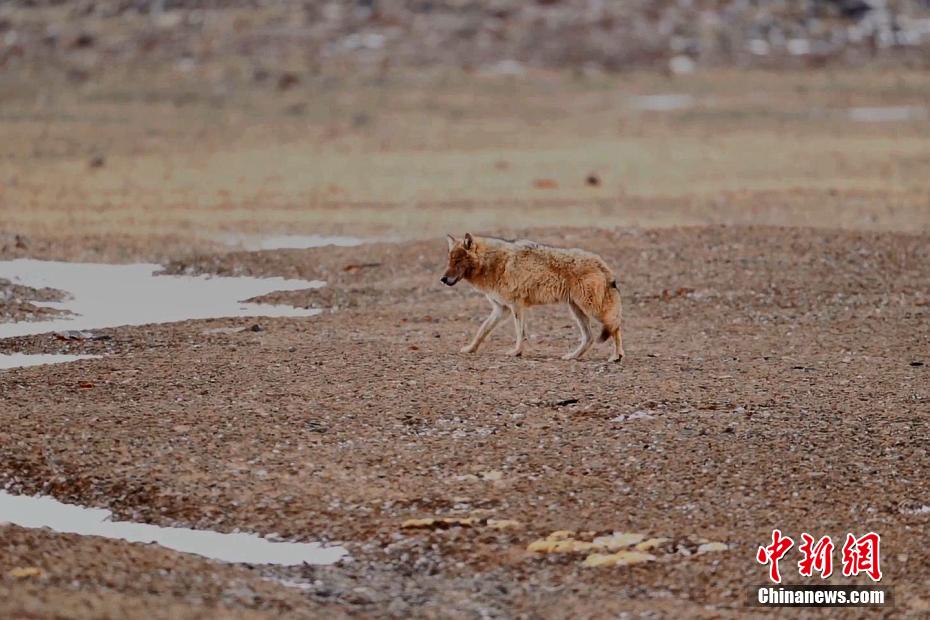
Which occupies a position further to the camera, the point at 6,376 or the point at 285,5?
the point at 285,5

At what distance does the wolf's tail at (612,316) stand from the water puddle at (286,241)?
8.42m

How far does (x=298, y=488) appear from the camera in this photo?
916 centimetres

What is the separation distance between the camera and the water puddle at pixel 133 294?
15469 millimetres

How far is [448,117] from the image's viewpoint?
164 ft

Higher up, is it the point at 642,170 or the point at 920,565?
the point at 920,565

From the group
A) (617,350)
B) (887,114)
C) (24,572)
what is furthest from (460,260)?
(887,114)

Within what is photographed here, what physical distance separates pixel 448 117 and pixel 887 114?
1409 centimetres

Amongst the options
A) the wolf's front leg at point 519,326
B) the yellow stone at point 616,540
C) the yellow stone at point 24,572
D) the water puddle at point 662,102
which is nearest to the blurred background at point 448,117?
the water puddle at point 662,102

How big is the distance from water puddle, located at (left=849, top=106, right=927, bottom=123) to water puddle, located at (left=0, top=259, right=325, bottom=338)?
34.8 meters

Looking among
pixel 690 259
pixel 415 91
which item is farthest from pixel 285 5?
pixel 690 259

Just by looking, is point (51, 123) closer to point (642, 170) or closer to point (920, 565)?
point (642, 170)

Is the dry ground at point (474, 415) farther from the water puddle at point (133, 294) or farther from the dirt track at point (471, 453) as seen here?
the water puddle at point (133, 294)

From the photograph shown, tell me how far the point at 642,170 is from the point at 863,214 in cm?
907

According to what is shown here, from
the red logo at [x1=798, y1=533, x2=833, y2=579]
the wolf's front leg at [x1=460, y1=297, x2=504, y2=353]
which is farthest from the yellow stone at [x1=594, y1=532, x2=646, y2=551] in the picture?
the wolf's front leg at [x1=460, y1=297, x2=504, y2=353]
